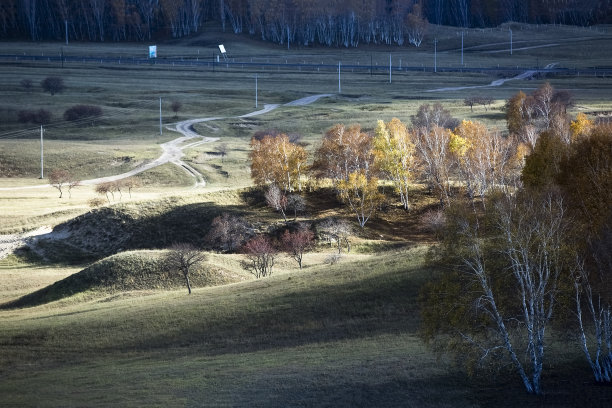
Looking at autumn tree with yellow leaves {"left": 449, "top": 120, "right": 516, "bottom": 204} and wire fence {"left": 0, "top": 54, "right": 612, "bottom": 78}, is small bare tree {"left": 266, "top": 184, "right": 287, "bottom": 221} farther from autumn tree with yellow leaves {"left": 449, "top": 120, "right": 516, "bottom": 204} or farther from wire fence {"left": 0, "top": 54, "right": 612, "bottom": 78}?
wire fence {"left": 0, "top": 54, "right": 612, "bottom": 78}

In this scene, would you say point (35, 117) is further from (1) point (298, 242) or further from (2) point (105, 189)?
(1) point (298, 242)

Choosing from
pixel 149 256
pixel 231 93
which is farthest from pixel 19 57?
pixel 149 256

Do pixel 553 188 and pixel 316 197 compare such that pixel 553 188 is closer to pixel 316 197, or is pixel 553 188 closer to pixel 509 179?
pixel 509 179

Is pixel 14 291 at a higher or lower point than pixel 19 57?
lower

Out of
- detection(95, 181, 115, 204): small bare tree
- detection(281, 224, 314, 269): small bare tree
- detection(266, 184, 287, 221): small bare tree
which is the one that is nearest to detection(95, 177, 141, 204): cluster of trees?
detection(95, 181, 115, 204): small bare tree

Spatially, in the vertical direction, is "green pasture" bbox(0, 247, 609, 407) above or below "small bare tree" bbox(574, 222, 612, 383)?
below
